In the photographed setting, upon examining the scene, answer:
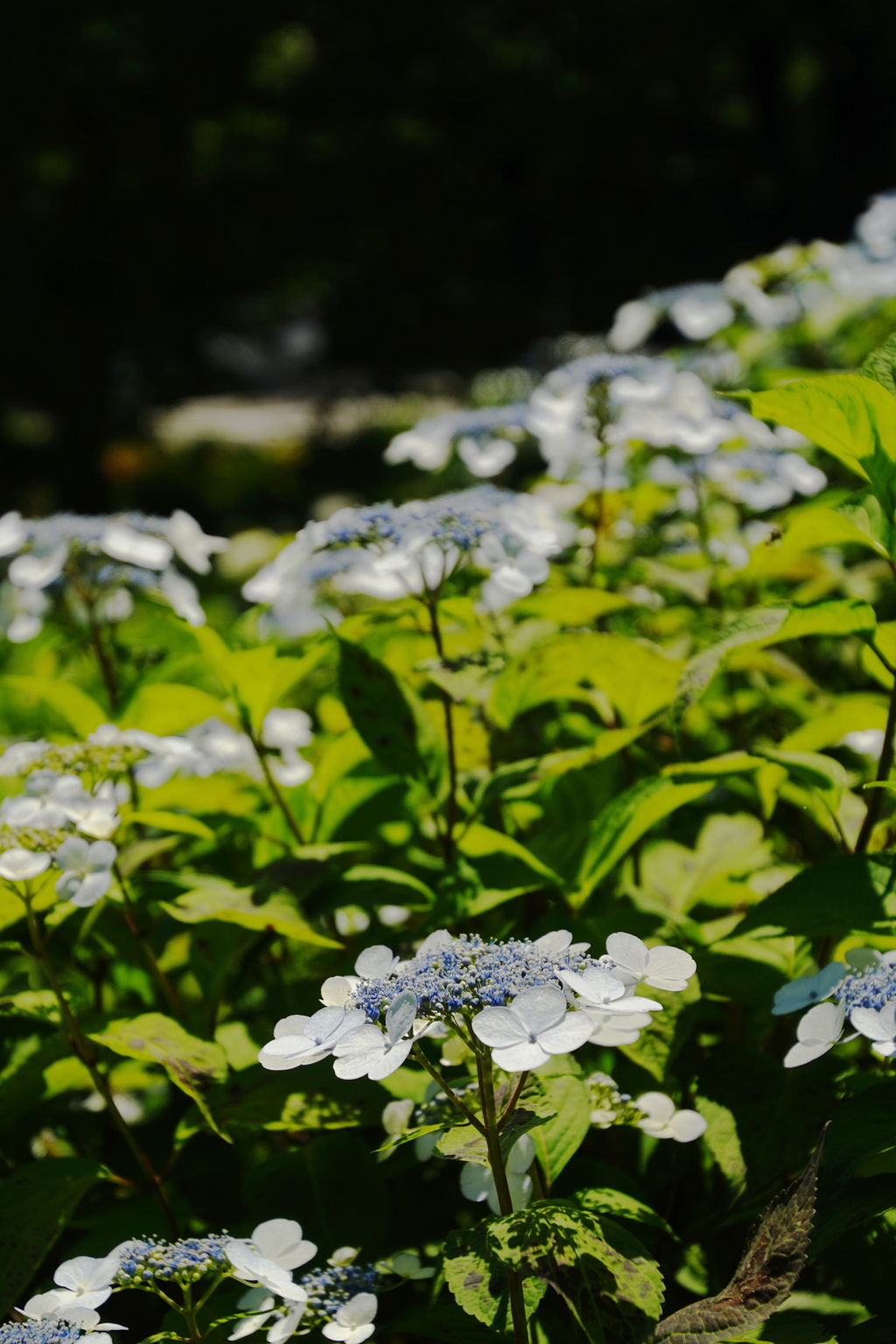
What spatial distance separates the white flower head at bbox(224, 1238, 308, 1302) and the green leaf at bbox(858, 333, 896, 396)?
0.95 metres

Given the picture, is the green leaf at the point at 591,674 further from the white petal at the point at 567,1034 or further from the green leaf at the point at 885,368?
the white petal at the point at 567,1034

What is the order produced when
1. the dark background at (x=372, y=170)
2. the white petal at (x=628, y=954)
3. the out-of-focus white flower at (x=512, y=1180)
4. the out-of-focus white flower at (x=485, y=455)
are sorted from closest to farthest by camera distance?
Result: the white petal at (x=628, y=954)
the out-of-focus white flower at (x=512, y=1180)
the out-of-focus white flower at (x=485, y=455)
the dark background at (x=372, y=170)

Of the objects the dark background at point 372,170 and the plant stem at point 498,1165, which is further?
the dark background at point 372,170

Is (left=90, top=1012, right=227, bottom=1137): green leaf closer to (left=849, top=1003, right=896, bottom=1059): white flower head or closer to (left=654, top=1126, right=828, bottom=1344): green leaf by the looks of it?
(left=654, top=1126, right=828, bottom=1344): green leaf

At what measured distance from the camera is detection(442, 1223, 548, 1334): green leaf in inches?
30.0

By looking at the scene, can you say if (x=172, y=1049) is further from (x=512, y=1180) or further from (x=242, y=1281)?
(x=512, y=1180)

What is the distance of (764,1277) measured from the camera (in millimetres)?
733

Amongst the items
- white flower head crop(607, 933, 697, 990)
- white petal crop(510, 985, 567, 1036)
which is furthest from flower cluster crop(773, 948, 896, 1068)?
white petal crop(510, 985, 567, 1036)

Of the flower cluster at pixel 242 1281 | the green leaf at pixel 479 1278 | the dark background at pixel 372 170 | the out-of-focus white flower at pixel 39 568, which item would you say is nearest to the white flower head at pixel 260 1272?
the flower cluster at pixel 242 1281

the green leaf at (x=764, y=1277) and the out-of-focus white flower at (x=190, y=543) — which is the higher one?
the out-of-focus white flower at (x=190, y=543)

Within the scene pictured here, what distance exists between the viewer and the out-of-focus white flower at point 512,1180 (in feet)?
2.93

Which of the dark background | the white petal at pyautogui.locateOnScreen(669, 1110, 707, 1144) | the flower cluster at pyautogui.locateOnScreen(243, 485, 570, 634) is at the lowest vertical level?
the white petal at pyautogui.locateOnScreen(669, 1110, 707, 1144)

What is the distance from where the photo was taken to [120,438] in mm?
14891

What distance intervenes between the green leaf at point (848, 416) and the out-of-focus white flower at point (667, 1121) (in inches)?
23.7
